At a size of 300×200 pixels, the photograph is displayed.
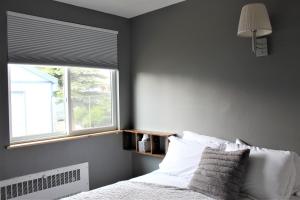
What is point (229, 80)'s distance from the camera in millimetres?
2525

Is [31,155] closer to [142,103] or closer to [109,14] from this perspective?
[142,103]

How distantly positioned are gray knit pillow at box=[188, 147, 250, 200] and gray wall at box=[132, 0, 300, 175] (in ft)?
1.61

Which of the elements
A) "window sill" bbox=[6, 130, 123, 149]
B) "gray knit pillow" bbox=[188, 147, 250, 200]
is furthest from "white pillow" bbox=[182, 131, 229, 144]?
"window sill" bbox=[6, 130, 123, 149]

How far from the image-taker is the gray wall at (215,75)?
2.19 m

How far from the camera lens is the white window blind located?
98.2 inches

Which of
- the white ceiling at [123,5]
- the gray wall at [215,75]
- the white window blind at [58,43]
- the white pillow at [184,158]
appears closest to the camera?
the gray wall at [215,75]

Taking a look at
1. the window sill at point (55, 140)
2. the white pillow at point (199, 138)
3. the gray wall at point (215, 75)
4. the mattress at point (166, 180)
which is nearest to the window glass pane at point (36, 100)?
the window sill at point (55, 140)

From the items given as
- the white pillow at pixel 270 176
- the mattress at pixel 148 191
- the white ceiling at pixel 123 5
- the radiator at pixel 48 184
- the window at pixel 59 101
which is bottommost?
the radiator at pixel 48 184

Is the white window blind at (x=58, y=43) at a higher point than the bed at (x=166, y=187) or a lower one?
higher

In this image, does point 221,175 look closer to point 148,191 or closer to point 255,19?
point 148,191

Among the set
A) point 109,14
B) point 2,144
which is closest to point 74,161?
point 2,144

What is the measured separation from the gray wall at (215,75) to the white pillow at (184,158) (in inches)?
10.6

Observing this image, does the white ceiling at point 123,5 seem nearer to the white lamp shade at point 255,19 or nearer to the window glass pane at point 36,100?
the window glass pane at point 36,100

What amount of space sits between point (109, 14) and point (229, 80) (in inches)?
65.3
